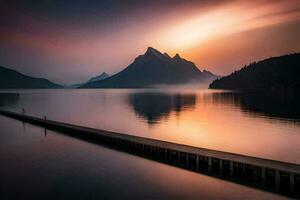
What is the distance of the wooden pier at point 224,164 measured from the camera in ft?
72.0

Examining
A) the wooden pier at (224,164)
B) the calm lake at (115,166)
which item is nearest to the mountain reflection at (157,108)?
the calm lake at (115,166)

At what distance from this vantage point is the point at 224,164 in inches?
1029

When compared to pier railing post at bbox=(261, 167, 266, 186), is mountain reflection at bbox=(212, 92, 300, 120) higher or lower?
higher

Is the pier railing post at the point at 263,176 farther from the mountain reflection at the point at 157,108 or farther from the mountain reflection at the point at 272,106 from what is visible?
the mountain reflection at the point at 272,106

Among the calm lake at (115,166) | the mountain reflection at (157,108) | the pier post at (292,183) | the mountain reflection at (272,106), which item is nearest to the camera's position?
the pier post at (292,183)

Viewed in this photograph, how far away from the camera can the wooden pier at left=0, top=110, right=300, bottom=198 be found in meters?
21.9

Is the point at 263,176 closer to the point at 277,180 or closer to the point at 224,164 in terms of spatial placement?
the point at 277,180

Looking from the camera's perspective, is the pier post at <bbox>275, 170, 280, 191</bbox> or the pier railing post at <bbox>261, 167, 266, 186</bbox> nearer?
the pier post at <bbox>275, 170, 280, 191</bbox>

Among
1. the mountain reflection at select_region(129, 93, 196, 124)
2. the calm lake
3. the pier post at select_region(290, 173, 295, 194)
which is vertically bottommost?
the calm lake

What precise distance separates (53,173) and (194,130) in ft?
105

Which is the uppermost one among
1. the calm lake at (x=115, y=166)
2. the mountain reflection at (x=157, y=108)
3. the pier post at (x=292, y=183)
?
the mountain reflection at (x=157, y=108)

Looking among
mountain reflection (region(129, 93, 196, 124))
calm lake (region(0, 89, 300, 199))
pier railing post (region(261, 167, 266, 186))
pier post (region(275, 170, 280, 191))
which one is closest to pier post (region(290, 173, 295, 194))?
pier post (region(275, 170, 280, 191))

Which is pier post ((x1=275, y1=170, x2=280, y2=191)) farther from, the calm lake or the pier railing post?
the calm lake

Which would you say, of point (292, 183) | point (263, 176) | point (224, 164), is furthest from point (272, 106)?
point (292, 183)
